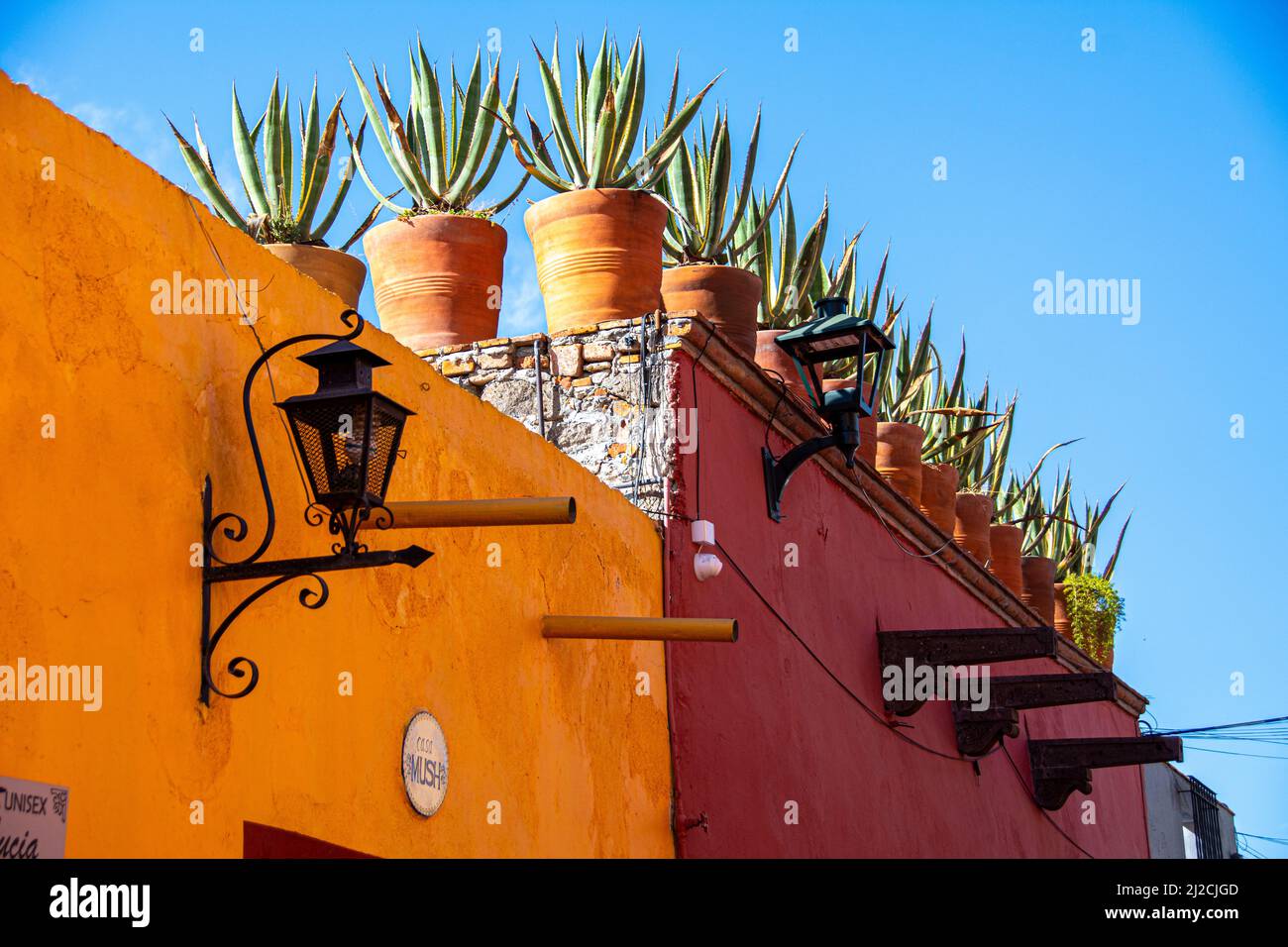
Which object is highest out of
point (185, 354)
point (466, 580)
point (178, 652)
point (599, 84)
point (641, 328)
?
point (599, 84)

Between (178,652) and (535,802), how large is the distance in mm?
2021

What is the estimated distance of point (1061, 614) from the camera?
14.5 metres

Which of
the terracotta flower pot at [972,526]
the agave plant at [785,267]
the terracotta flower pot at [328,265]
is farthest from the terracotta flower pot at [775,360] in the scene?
the terracotta flower pot at [972,526]

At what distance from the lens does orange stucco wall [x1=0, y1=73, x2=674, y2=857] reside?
3.38 meters

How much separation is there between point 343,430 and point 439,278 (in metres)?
4.18

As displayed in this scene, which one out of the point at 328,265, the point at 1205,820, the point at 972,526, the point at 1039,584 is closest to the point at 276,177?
the point at 328,265

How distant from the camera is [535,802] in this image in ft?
18.0

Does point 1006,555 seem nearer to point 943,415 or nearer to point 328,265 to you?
point 943,415

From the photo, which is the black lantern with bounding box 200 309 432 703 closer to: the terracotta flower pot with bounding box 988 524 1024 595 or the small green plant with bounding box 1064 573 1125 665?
the terracotta flower pot with bounding box 988 524 1024 595

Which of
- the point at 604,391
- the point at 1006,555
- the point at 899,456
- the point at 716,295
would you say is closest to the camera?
the point at 604,391

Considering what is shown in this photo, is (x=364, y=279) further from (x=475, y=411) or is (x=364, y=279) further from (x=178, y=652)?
(x=178, y=652)

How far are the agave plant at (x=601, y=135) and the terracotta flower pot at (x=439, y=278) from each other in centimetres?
42

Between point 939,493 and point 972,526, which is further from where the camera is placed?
point 972,526
